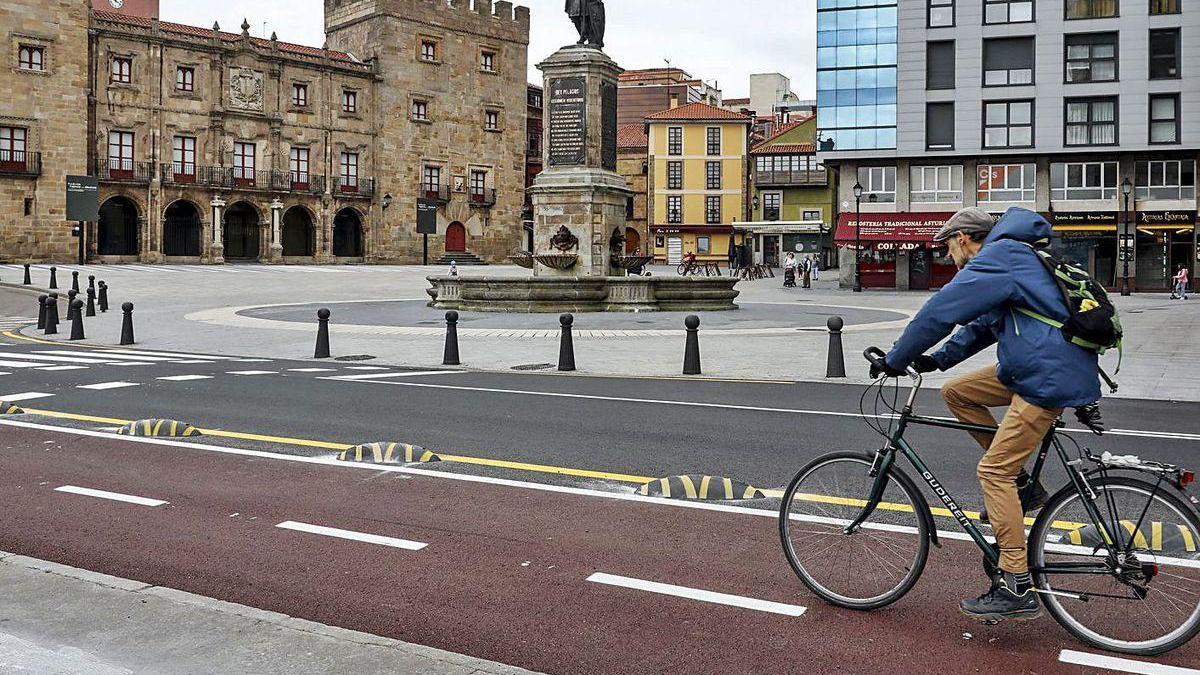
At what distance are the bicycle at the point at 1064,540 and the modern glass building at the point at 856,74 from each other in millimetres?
48109

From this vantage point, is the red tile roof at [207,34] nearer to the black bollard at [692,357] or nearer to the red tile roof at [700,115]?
the red tile roof at [700,115]

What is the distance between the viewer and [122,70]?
202 feet

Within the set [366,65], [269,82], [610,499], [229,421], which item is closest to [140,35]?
[269,82]

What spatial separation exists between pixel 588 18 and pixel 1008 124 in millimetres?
28073

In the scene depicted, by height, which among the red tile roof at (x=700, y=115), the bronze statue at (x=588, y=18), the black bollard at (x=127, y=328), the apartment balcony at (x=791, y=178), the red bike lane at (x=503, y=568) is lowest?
the red bike lane at (x=503, y=568)

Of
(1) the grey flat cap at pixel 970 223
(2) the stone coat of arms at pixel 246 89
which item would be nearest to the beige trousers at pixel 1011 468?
(1) the grey flat cap at pixel 970 223

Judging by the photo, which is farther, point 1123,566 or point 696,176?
point 696,176

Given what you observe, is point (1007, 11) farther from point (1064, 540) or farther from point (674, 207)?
point (1064, 540)

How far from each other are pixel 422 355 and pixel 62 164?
48611mm

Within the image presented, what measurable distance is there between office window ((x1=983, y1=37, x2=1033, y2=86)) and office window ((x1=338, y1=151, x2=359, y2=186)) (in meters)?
39.0

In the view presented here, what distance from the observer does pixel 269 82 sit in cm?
6738

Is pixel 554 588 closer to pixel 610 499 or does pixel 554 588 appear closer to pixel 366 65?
pixel 610 499

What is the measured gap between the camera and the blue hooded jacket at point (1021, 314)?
171 inches

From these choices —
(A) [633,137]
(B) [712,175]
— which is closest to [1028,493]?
(B) [712,175]
